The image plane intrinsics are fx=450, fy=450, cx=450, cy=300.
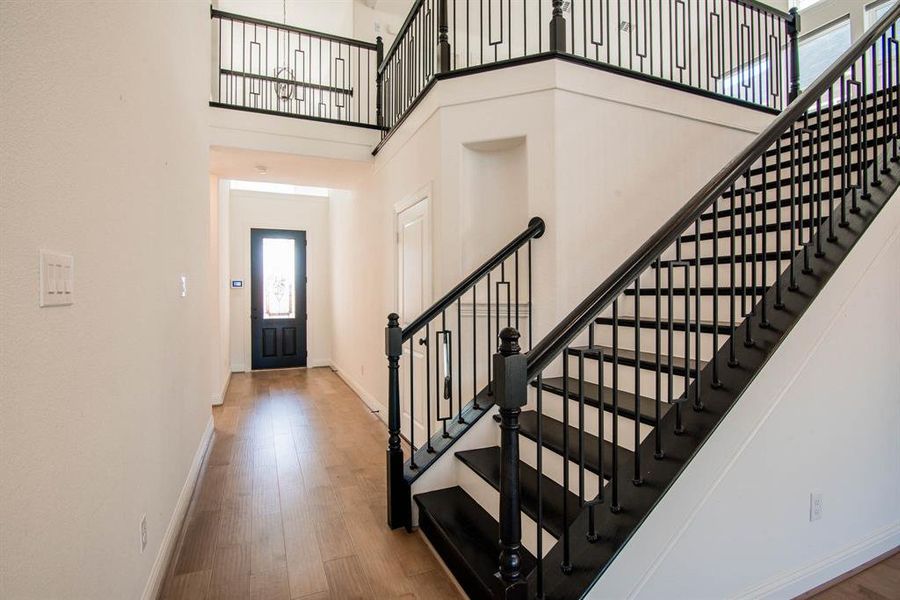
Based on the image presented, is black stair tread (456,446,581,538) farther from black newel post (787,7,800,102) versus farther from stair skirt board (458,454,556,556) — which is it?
black newel post (787,7,800,102)

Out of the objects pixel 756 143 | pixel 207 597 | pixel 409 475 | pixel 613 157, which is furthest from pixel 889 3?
pixel 207 597

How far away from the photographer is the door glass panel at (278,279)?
756cm

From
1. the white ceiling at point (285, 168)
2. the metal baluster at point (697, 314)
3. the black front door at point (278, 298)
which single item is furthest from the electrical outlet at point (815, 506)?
the black front door at point (278, 298)

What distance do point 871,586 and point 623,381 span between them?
53.5 inches

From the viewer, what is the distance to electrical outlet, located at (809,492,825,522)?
199 cm

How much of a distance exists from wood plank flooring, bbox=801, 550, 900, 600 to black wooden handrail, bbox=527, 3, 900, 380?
173cm

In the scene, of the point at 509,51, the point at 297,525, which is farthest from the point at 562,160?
the point at 297,525

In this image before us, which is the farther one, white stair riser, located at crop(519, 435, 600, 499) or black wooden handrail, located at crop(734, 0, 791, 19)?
black wooden handrail, located at crop(734, 0, 791, 19)

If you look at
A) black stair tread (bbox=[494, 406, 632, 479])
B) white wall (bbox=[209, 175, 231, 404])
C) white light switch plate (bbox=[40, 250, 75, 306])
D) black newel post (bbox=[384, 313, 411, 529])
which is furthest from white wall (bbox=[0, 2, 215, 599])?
white wall (bbox=[209, 175, 231, 404])

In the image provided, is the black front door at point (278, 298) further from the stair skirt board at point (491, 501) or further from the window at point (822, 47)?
the window at point (822, 47)

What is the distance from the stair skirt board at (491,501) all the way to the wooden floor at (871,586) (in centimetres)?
125

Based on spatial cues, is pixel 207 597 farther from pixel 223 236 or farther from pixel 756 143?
pixel 223 236

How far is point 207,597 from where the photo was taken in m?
1.96

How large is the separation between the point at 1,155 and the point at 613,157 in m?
3.04
